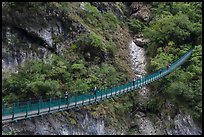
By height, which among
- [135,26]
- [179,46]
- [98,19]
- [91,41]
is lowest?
[91,41]

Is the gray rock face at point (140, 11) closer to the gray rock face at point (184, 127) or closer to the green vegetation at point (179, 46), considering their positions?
the green vegetation at point (179, 46)

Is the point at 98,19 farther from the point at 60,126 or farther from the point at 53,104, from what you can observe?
the point at 53,104

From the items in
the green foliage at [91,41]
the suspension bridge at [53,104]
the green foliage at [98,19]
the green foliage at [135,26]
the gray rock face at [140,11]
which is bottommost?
the suspension bridge at [53,104]

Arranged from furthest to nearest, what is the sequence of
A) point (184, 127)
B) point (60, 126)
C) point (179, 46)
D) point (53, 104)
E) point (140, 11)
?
point (140, 11)
point (179, 46)
point (184, 127)
point (60, 126)
point (53, 104)

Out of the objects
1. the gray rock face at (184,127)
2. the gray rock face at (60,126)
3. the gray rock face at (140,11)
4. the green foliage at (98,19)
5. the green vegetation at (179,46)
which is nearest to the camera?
the gray rock face at (60,126)

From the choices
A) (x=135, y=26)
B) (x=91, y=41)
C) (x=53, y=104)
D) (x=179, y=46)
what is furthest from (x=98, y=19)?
(x=53, y=104)

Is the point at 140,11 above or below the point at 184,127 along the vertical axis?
Answer: above

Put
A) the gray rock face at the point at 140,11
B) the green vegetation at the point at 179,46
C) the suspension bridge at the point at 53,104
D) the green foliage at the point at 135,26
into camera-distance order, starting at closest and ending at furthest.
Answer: the suspension bridge at the point at 53,104
the green vegetation at the point at 179,46
the green foliage at the point at 135,26
the gray rock face at the point at 140,11

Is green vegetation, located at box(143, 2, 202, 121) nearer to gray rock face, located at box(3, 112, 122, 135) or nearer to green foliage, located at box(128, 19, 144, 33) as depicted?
green foliage, located at box(128, 19, 144, 33)

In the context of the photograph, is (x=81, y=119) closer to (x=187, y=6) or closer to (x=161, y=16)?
(x=161, y=16)

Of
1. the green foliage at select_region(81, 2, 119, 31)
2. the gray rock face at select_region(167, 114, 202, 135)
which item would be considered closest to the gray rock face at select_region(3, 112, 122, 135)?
the gray rock face at select_region(167, 114, 202, 135)

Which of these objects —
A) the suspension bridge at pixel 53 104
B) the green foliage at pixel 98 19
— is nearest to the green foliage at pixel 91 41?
the green foliage at pixel 98 19

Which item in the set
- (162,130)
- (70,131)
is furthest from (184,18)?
(70,131)

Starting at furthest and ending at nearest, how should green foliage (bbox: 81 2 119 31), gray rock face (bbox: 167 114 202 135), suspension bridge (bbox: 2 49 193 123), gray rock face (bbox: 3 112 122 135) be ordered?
green foliage (bbox: 81 2 119 31), gray rock face (bbox: 167 114 202 135), gray rock face (bbox: 3 112 122 135), suspension bridge (bbox: 2 49 193 123)
